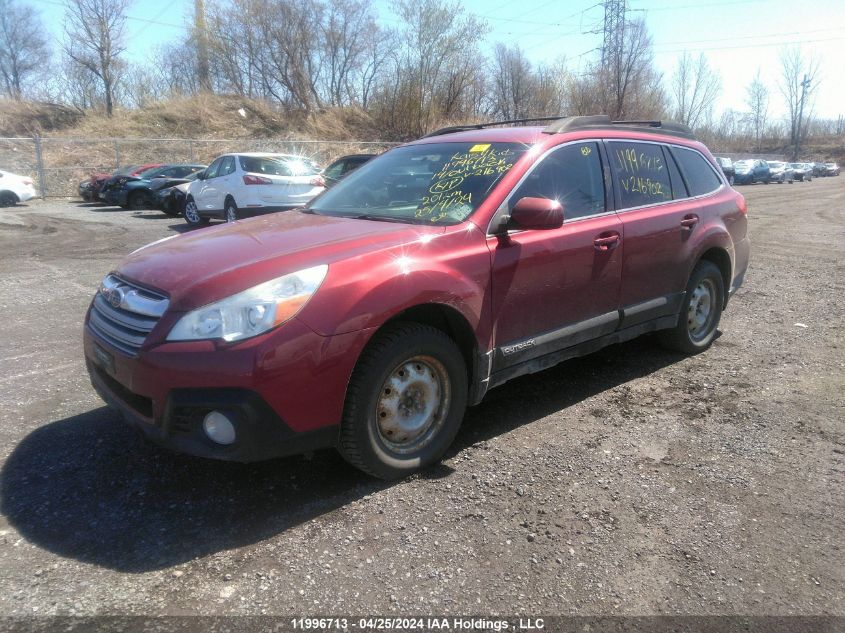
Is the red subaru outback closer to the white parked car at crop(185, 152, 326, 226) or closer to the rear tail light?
the white parked car at crop(185, 152, 326, 226)

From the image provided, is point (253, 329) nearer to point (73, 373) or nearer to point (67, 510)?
point (67, 510)

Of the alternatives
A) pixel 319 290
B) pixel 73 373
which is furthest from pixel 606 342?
pixel 73 373

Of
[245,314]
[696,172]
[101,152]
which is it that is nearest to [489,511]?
[245,314]

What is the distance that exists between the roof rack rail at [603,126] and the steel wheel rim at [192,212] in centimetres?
1230

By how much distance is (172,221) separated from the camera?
16.9 meters

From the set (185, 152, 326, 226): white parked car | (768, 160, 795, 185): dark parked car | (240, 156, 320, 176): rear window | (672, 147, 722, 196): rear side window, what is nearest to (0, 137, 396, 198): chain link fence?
(185, 152, 326, 226): white parked car

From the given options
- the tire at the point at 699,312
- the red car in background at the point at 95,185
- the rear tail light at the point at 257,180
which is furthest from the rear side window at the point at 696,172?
the red car in background at the point at 95,185

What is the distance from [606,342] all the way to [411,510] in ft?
6.63

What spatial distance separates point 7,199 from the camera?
2128 cm

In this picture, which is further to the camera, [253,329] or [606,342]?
[606,342]

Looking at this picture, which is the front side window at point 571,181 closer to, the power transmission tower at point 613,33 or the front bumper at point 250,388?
the front bumper at point 250,388

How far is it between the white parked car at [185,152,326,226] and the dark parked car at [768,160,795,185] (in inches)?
1647

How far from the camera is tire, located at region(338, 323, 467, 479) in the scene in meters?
3.02

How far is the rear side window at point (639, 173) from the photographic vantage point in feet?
14.5
